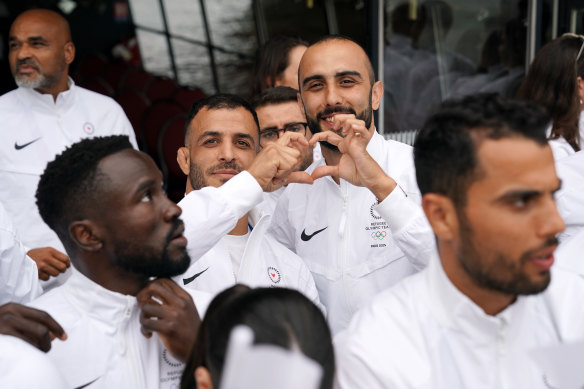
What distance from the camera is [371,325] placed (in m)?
1.27

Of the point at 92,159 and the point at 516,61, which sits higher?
the point at 92,159

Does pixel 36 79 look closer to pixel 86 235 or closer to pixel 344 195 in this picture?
pixel 344 195

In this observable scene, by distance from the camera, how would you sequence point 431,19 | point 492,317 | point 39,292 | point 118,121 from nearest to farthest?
point 492,317 → point 39,292 → point 118,121 → point 431,19

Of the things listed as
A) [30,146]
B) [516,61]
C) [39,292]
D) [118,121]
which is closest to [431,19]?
[516,61]

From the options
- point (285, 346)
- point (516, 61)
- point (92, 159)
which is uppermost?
point (92, 159)

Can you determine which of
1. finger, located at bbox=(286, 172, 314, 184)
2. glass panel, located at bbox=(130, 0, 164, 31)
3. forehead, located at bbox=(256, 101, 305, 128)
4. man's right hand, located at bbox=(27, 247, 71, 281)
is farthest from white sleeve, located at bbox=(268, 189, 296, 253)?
glass panel, located at bbox=(130, 0, 164, 31)

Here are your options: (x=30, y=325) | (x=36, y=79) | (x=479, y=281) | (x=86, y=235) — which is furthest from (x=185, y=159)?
(x=36, y=79)

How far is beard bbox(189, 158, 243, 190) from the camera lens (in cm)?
213

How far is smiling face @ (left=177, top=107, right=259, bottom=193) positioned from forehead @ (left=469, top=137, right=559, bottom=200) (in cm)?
105

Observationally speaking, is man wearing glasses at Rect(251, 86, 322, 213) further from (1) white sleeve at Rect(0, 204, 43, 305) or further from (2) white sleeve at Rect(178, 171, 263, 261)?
(1) white sleeve at Rect(0, 204, 43, 305)

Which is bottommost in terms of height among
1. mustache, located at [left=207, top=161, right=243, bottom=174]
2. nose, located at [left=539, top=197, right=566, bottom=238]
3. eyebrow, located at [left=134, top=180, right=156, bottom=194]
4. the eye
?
mustache, located at [left=207, top=161, right=243, bottom=174]

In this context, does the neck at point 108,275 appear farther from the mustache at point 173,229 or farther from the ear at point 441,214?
the ear at point 441,214

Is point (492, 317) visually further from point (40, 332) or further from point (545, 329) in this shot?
point (40, 332)

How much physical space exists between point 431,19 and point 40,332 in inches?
166
